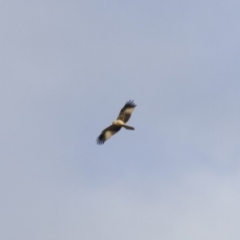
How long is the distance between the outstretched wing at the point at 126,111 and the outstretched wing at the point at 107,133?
81 cm

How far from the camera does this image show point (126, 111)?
60438 millimetres

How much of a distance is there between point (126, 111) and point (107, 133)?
8.53ft

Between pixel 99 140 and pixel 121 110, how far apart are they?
3508 millimetres

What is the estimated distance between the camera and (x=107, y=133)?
61.8m

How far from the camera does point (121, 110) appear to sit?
60438mm

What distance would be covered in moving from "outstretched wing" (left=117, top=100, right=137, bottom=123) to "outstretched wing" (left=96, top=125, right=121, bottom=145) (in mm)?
814

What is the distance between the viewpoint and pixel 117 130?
60781 mm

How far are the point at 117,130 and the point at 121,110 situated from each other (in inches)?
62.8

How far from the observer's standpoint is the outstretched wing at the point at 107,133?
60.7 meters

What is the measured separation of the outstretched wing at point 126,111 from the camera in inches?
2373

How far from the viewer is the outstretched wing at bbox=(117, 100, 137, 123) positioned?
2373 inches

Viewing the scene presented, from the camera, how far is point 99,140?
2457 inches

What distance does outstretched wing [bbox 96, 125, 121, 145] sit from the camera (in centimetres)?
6070
